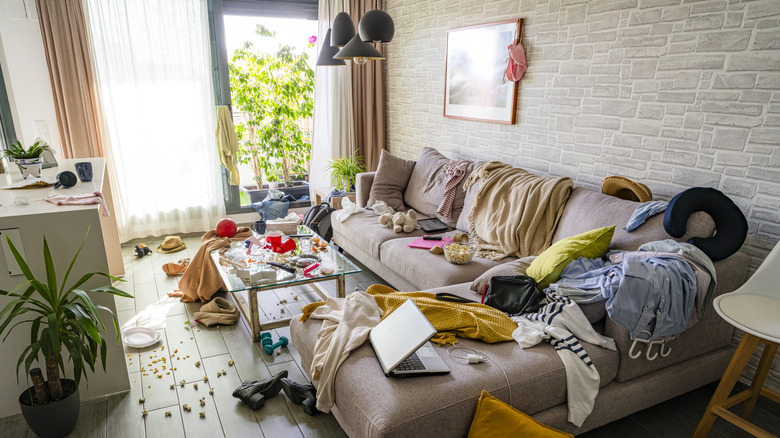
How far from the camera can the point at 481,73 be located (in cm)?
382

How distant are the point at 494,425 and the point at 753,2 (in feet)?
7.28

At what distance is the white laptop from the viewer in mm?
1705

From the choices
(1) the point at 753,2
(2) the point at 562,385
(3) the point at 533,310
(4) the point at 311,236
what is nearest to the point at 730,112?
(1) the point at 753,2

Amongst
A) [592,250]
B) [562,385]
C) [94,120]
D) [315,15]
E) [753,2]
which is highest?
[315,15]

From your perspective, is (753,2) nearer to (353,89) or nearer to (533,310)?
(533,310)

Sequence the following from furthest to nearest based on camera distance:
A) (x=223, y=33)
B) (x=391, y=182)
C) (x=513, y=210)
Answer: (x=223, y=33)
(x=391, y=182)
(x=513, y=210)

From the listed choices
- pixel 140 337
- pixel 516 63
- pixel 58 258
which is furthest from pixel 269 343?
pixel 516 63

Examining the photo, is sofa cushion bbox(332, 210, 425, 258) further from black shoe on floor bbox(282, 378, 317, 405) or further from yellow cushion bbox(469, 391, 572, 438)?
yellow cushion bbox(469, 391, 572, 438)

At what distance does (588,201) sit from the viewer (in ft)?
9.04

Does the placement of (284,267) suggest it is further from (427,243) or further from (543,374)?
(543,374)

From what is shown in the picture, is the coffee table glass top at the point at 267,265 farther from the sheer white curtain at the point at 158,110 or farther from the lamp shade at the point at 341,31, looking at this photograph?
the sheer white curtain at the point at 158,110

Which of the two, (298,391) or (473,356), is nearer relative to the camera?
(473,356)

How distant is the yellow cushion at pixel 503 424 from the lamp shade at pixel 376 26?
2026 mm

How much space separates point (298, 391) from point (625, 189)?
2102 mm
